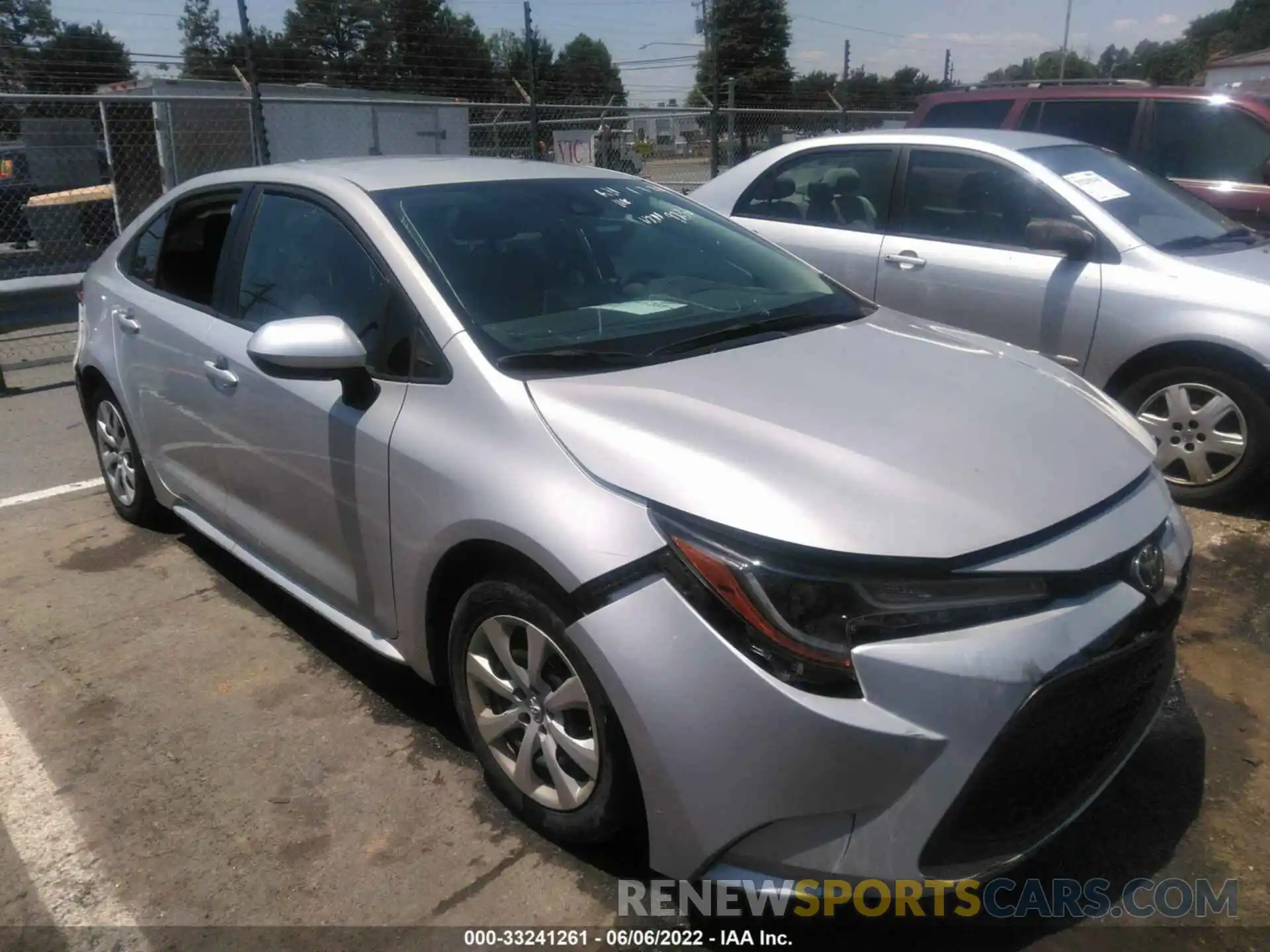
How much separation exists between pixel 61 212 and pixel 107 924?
1346 centimetres

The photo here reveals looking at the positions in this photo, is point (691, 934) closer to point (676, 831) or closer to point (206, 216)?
point (676, 831)

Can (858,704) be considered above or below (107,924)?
above

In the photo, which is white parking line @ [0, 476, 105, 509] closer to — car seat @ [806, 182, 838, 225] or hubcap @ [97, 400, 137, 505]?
hubcap @ [97, 400, 137, 505]

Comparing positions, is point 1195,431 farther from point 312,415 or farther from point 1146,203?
point 312,415

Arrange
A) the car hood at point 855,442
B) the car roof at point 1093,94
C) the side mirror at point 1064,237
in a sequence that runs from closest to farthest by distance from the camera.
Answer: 1. the car hood at point 855,442
2. the side mirror at point 1064,237
3. the car roof at point 1093,94

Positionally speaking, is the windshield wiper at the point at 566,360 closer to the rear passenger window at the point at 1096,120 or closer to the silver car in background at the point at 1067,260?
the silver car in background at the point at 1067,260

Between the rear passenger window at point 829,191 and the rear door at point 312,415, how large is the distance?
3417mm

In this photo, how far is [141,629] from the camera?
3.81 meters

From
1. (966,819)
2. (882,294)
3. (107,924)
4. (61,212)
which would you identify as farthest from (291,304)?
(61,212)

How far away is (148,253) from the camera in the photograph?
14.0ft

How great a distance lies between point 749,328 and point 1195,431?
268cm

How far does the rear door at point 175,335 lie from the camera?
12.1 feet

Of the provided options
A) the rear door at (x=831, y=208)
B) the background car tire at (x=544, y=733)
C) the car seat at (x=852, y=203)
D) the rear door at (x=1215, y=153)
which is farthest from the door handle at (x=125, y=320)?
the rear door at (x=1215, y=153)

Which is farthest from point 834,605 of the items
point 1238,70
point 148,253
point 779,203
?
point 1238,70
